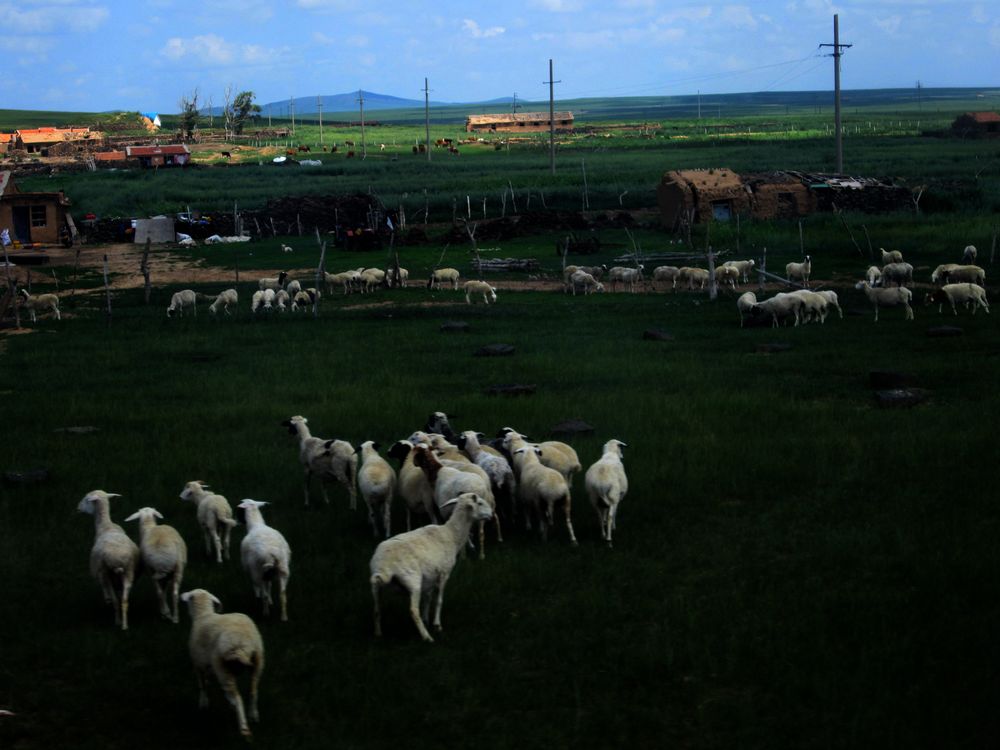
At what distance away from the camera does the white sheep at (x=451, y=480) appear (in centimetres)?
1196

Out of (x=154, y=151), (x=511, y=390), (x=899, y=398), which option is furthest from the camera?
(x=154, y=151)

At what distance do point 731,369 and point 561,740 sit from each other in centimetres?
1405

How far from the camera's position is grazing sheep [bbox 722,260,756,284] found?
3351 centimetres

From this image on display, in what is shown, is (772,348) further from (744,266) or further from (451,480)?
(451,480)

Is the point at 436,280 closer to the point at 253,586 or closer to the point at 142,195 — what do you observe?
the point at 253,586

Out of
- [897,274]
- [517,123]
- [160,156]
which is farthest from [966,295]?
[517,123]

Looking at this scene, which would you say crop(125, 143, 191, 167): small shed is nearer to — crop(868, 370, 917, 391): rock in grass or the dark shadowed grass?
the dark shadowed grass

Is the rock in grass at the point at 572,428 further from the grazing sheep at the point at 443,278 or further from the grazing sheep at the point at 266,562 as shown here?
the grazing sheep at the point at 443,278

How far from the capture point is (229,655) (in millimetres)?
8289

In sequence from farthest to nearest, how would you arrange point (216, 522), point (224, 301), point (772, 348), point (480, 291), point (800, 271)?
point (480, 291) → point (224, 301) → point (800, 271) → point (772, 348) → point (216, 522)

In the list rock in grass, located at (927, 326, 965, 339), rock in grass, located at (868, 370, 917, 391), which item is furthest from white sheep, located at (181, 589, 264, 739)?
rock in grass, located at (927, 326, 965, 339)

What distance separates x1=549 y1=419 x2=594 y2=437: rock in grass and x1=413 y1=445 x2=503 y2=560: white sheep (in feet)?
12.3

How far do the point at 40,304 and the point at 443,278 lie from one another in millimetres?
11426

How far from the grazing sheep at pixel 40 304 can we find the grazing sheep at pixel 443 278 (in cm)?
1061
